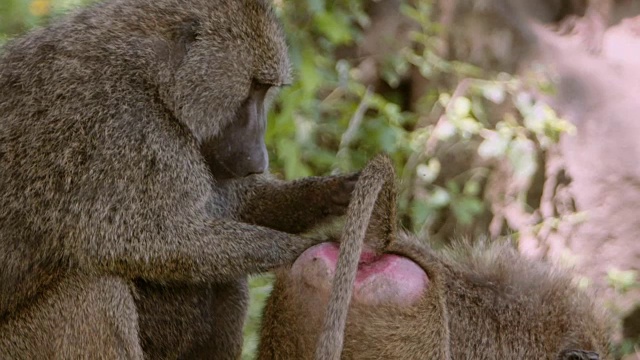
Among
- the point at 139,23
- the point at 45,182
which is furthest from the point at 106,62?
the point at 45,182

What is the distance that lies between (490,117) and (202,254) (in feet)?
11.1

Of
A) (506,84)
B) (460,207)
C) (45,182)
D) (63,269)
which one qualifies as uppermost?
(45,182)

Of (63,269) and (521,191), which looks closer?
(63,269)

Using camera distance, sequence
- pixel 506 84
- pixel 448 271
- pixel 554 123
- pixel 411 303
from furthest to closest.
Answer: pixel 506 84, pixel 554 123, pixel 448 271, pixel 411 303

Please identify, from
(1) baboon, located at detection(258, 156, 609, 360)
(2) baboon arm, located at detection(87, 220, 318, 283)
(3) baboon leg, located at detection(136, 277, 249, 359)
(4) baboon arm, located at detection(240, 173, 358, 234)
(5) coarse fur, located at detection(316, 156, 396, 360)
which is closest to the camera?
(5) coarse fur, located at detection(316, 156, 396, 360)

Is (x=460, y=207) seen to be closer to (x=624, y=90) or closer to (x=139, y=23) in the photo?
(x=624, y=90)

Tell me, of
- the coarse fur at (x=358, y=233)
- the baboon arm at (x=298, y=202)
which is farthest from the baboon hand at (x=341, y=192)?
the coarse fur at (x=358, y=233)

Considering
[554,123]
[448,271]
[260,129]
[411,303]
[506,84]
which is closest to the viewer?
[411,303]

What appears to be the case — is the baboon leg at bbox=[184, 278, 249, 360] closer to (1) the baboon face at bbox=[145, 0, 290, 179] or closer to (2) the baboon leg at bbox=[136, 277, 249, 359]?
(2) the baboon leg at bbox=[136, 277, 249, 359]

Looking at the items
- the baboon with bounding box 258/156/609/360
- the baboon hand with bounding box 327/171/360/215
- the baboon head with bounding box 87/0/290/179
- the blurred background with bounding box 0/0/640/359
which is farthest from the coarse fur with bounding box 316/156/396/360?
the blurred background with bounding box 0/0/640/359

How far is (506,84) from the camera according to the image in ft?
17.7

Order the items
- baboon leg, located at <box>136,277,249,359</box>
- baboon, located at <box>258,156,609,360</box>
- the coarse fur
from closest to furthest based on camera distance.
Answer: the coarse fur < baboon, located at <box>258,156,609,360</box> < baboon leg, located at <box>136,277,249,359</box>

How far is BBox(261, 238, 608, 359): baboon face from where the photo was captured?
2.40 meters

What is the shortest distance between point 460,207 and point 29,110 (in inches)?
122
